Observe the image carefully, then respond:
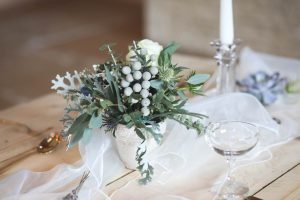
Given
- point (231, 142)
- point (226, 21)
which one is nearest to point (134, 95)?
point (231, 142)

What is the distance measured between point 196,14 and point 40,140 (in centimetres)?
228

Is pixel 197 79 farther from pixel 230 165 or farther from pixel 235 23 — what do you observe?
pixel 235 23

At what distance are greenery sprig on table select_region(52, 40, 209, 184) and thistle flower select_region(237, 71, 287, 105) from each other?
45 cm

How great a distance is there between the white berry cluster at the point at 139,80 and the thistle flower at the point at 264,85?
569mm

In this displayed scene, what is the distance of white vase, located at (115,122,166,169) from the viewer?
117cm

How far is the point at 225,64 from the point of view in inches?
62.6

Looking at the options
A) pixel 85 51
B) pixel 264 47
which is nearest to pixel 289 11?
pixel 264 47

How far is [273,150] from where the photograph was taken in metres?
1.34

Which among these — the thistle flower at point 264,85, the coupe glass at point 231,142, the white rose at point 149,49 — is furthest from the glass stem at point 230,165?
the thistle flower at point 264,85

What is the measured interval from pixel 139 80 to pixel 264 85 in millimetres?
611

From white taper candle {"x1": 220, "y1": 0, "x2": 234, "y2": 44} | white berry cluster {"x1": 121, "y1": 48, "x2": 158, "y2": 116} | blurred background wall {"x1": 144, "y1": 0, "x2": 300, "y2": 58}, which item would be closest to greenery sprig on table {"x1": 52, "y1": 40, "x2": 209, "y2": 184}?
white berry cluster {"x1": 121, "y1": 48, "x2": 158, "y2": 116}

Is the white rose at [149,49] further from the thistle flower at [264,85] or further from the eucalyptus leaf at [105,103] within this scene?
the thistle flower at [264,85]

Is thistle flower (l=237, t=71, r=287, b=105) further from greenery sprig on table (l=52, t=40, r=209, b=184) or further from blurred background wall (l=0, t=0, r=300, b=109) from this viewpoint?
blurred background wall (l=0, t=0, r=300, b=109)

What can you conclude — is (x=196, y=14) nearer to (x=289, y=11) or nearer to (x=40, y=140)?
(x=289, y=11)
